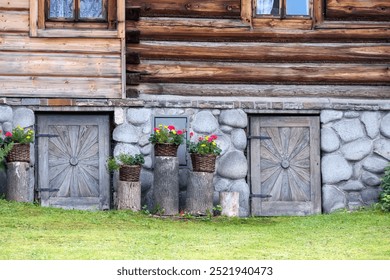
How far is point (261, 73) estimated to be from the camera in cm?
→ 1894

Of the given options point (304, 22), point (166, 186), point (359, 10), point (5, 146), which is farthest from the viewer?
point (359, 10)

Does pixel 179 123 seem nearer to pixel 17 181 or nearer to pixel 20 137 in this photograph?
pixel 20 137

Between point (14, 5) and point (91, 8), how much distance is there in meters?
1.09

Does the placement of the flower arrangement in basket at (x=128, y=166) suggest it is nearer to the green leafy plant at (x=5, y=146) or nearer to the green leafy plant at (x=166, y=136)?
the green leafy plant at (x=166, y=136)

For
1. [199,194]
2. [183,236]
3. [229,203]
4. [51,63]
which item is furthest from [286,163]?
[183,236]

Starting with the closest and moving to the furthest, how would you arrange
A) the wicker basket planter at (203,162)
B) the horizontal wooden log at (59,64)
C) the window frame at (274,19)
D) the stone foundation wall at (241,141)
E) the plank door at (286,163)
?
the wicker basket planter at (203,162), the horizontal wooden log at (59,64), the stone foundation wall at (241,141), the window frame at (274,19), the plank door at (286,163)

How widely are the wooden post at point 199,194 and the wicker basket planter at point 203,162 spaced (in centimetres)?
7

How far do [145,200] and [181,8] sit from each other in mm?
2778

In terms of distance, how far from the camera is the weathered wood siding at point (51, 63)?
18.3 meters

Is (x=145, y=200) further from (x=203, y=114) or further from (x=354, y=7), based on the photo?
(x=354, y=7)

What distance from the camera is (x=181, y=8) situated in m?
18.8

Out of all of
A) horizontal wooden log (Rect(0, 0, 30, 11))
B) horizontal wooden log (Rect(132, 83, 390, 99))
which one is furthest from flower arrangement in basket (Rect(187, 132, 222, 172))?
horizontal wooden log (Rect(0, 0, 30, 11))

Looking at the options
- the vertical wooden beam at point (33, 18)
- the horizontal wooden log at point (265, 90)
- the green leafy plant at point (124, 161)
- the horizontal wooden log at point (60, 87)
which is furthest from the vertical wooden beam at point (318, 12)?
the vertical wooden beam at point (33, 18)
